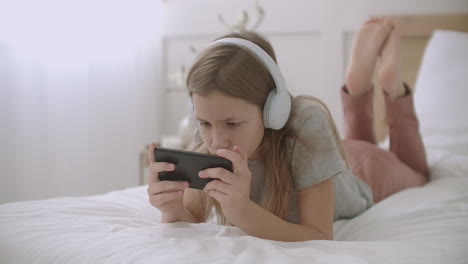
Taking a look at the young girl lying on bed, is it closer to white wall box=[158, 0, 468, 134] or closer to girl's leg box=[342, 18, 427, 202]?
girl's leg box=[342, 18, 427, 202]

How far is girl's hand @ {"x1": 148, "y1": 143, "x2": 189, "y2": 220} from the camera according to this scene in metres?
0.81

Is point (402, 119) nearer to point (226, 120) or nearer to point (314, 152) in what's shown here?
point (314, 152)

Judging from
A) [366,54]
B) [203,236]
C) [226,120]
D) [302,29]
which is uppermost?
[302,29]

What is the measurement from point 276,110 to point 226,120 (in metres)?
0.10

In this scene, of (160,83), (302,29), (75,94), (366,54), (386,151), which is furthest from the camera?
(160,83)

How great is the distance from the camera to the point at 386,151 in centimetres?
144

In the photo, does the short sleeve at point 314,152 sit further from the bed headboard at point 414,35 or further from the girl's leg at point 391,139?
the bed headboard at point 414,35

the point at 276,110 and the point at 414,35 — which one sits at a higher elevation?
the point at 414,35

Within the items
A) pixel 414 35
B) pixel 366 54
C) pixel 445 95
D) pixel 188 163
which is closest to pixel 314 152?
pixel 188 163

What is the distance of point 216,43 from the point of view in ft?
2.77

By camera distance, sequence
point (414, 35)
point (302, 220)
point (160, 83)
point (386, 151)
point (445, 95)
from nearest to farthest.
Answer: point (302, 220)
point (386, 151)
point (445, 95)
point (414, 35)
point (160, 83)

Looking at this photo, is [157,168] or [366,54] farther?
[366,54]

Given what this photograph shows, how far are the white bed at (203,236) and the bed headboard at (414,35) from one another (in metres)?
1.17

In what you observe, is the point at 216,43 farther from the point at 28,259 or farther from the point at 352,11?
A: the point at 352,11
